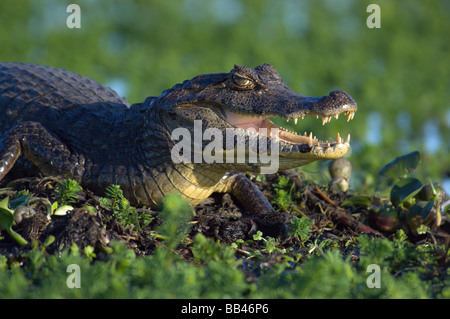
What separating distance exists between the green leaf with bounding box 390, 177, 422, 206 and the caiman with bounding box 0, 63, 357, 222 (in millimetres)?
1018

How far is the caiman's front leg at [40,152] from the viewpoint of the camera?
4.76 meters

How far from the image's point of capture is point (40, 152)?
4816 mm

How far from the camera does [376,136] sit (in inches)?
422

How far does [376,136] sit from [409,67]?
517 centimetres

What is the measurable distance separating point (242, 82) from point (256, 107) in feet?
0.87

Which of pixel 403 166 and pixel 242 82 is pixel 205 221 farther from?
pixel 403 166

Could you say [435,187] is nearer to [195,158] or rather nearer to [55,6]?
[195,158]

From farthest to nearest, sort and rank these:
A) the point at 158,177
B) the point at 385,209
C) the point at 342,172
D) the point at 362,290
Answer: the point at 342,172 < the point at 385,209 < the point at 158,177 < the point at 362,290

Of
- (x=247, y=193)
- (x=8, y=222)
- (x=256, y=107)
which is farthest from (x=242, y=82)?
(x=8, y=222)

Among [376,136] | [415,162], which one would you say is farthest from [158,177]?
[376,136]

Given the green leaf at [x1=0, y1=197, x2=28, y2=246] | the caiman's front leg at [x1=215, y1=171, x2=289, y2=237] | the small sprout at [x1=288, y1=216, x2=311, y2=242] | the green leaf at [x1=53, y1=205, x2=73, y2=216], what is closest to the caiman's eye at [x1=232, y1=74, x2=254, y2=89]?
the caiman's front leg at [x1=215, y1=171, x2=289, y2=237]

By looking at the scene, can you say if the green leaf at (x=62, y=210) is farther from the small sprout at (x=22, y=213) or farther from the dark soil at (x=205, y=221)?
the small sprout at (x=22, y=213)

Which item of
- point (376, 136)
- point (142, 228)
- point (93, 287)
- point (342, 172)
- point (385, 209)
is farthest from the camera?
point (376, 136)
